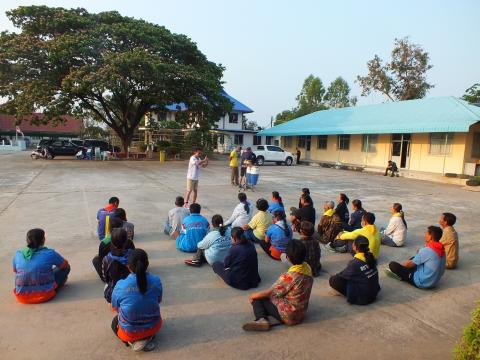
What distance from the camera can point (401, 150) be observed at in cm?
2239

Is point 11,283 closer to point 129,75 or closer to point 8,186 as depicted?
point 8,186

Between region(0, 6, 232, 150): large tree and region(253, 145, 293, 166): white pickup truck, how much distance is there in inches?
204

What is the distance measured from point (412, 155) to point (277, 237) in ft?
62.5

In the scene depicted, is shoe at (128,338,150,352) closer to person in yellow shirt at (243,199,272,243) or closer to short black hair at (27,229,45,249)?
short black hair at (27,229,45,249)

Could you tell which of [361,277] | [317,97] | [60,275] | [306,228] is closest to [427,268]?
[361,277]

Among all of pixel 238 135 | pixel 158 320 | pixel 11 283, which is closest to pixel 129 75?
pixel 11 283

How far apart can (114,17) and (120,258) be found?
80.8 ft

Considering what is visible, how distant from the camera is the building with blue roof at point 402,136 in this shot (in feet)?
60.8

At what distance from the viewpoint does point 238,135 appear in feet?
144

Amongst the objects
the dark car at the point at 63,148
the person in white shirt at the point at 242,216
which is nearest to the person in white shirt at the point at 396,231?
the person in white shirt at the point at 242,216

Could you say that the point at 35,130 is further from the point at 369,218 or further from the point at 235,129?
the point at 369,218

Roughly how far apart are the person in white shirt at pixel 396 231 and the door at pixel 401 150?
17.1 m

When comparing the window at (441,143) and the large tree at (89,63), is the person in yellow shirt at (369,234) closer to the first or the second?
the window at (441,143)


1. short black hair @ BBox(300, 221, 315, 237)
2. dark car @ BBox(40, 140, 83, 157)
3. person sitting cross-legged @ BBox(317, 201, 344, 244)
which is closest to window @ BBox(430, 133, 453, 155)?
person sitting cross-legged @ BBox(317, 201, 344, 244)
